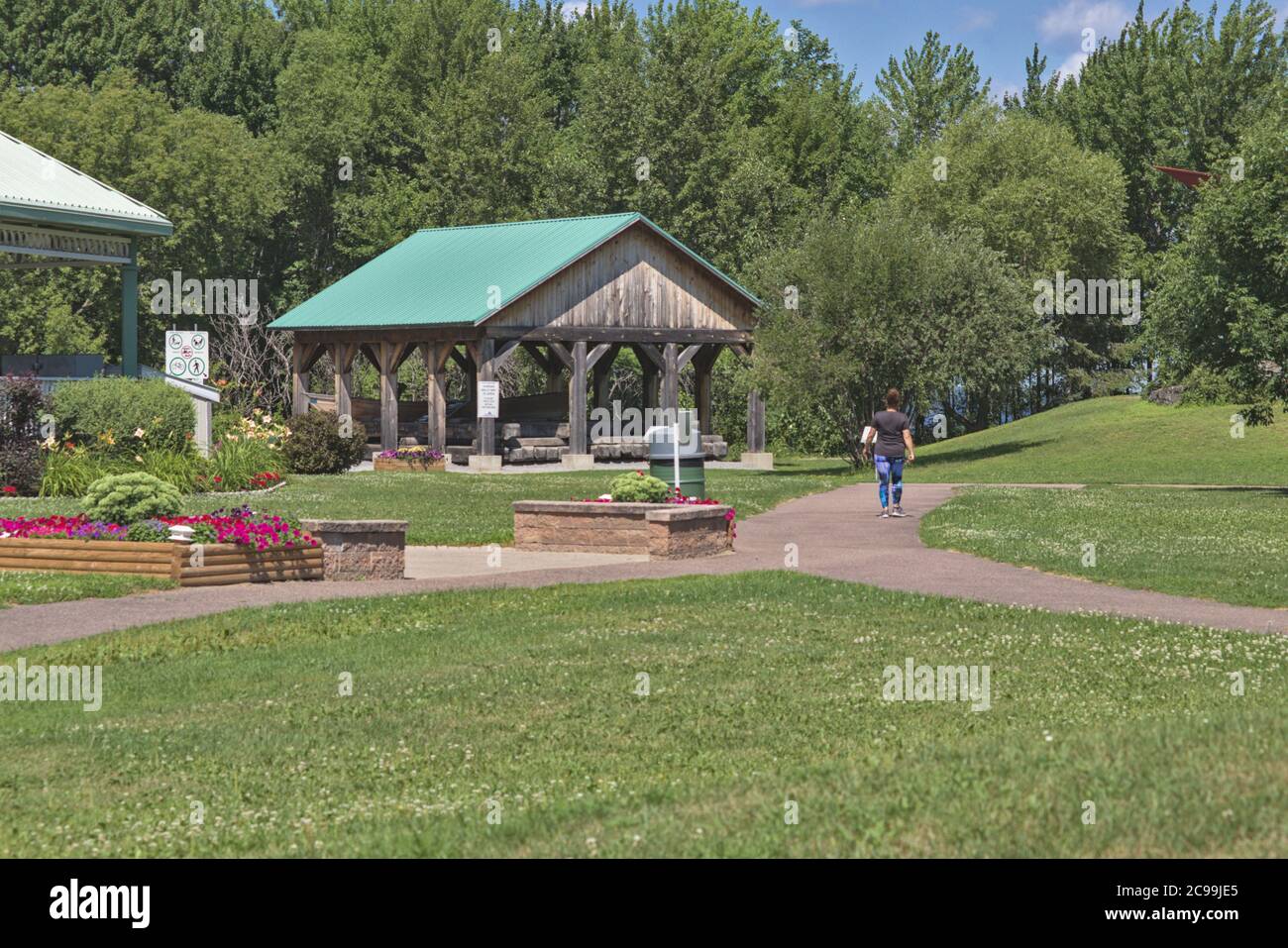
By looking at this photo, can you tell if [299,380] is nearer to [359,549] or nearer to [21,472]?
[21,472]

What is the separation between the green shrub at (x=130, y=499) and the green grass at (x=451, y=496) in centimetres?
396

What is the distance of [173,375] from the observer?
109ft

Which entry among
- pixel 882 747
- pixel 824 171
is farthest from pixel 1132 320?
pixel 882 747

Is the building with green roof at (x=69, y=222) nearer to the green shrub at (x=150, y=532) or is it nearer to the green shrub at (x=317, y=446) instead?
the green shrub at (x=317, y=446)

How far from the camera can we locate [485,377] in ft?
142

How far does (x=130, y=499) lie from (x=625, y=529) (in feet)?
18.9

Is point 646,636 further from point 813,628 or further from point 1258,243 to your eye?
point 1258,243

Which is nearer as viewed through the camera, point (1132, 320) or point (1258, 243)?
point (1258, 243)

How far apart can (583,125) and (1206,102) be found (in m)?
26.6

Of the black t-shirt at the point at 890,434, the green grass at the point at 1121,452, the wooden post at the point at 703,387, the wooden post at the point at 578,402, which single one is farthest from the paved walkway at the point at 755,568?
the wooden post at the point at 703,387

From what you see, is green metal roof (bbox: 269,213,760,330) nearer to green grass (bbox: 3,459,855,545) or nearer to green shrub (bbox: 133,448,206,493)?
green grass (bbox: 3,459,855,545)

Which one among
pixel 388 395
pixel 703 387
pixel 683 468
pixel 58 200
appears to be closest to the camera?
pixel 683 468

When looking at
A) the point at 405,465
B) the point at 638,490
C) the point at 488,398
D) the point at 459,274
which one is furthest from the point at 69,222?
the point at 459,274

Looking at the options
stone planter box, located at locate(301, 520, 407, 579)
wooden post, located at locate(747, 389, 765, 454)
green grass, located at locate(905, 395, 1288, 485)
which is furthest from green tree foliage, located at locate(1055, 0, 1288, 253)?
stone planter box, located at locate(301, 520, 407, 579)
